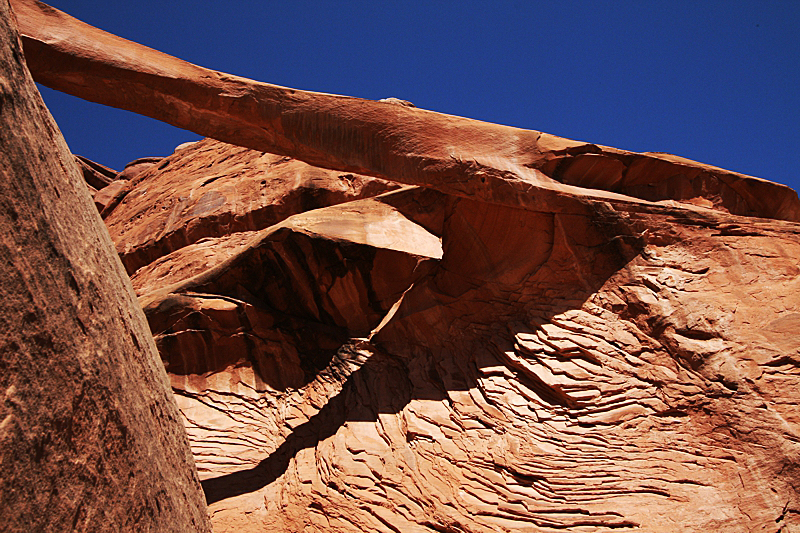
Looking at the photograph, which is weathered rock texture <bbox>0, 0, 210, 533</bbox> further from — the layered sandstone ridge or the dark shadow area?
the layered sandstone ridge

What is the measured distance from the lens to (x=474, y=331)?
6.72m

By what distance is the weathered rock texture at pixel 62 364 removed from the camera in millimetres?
1657

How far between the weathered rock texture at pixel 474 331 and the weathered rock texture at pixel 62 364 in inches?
126

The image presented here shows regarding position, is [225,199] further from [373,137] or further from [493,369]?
[493,369]

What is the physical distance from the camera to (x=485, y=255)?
711 cm

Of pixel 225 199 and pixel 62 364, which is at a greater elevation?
pixel 225 199

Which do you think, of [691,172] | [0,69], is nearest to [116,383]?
[0,69]

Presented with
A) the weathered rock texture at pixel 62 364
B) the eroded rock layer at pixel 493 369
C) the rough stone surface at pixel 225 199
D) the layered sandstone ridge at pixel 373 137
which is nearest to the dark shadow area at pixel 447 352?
the eroded rock layer at pixel 493 369

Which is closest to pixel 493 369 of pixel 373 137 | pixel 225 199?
pixel 373 137

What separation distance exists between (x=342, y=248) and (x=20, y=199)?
5.30m

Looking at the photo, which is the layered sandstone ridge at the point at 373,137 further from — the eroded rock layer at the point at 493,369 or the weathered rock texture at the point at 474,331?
the eroded rock layer at the point at 493,369

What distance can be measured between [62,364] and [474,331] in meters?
5.23

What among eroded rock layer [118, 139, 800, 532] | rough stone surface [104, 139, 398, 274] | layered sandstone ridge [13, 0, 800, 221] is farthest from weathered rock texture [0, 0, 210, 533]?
rough stone surface [104, 139, 398, 274]

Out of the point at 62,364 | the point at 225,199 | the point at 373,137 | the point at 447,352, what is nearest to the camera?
the point at 62,364
